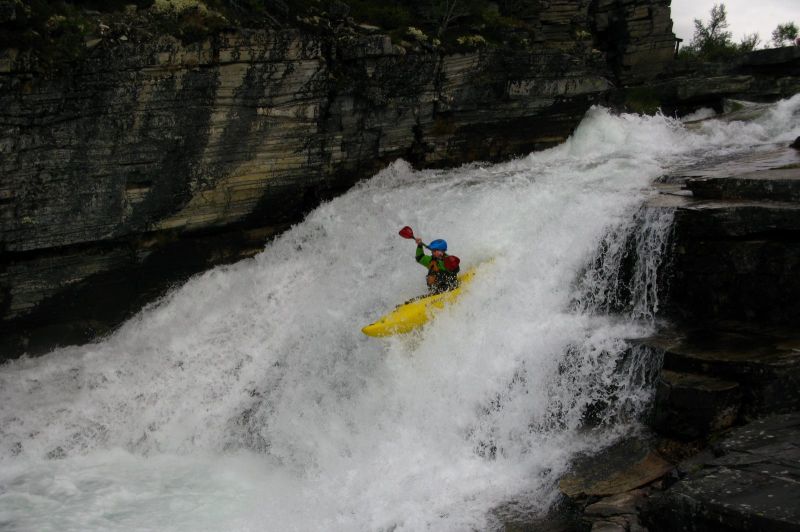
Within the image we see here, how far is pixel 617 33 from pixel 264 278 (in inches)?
573

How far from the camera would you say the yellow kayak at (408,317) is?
10.6m

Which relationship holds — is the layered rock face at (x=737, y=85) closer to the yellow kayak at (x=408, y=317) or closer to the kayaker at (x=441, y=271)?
the kayaker at (x=441, y=271)

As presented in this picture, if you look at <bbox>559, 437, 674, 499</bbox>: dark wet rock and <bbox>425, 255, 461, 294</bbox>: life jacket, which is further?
<bbox>425, 255, 461, 294</bbox>: life jacket

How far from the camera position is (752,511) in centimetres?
573

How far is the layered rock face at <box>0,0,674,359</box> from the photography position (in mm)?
12625

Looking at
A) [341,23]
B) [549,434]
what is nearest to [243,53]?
[341,23]

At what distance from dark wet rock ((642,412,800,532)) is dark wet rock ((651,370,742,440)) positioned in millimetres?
624

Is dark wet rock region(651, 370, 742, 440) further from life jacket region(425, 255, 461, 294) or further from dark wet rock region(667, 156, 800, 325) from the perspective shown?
life jacket region(425, 255, 461, 294)

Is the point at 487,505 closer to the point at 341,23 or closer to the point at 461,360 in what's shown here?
the point at 461,360

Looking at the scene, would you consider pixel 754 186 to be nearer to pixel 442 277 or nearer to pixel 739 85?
pixel 442 277

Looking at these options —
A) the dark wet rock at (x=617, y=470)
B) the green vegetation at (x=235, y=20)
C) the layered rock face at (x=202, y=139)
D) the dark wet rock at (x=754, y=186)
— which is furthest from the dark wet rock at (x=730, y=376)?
the green vegetation at (x=235, y=20)

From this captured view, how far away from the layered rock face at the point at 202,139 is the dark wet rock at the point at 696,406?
31.4 feet

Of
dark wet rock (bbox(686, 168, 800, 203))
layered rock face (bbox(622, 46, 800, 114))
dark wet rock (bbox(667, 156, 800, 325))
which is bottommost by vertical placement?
dark wet rock (bbox(667, 156, 800, 325))

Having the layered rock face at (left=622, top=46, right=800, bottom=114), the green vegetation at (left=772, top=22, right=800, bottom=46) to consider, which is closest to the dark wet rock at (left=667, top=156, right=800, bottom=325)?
the layered rock face at (left=622, top=46, right=800, bottom=114)
